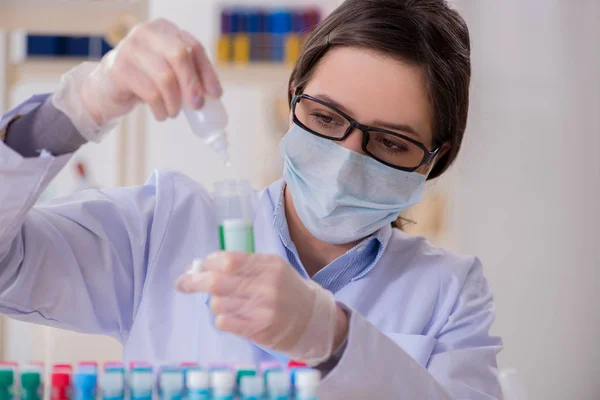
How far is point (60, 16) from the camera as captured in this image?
3461 millimetres

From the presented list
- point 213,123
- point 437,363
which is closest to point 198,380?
point 213,123

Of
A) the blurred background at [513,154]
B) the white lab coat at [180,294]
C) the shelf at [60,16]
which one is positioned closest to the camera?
the white lab coat at [180,294]

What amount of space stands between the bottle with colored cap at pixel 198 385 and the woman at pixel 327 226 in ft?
0.57

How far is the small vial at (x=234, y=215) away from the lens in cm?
88

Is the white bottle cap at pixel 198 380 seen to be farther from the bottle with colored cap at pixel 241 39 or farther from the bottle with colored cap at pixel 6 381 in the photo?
the bottle with colored cap at pixel 241 39

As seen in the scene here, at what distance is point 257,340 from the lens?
0.89 meters

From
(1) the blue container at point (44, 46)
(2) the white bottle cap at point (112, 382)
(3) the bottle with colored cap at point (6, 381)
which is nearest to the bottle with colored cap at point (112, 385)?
(2) the white bottle cap at point (112, 382)

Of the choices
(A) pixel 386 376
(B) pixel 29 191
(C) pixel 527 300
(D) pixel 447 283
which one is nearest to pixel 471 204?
(C) pixel 527 300

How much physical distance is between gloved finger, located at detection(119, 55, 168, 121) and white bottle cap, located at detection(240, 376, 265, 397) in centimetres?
36

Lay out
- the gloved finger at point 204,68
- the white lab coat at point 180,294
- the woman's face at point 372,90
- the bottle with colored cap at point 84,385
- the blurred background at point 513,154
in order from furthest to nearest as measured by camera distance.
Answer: the blurred background at point 513,154 < the woman's face at point 372,90 < the white lab coat at point 180,294 < the gloved finger at point 204,68 < the bottle with colored cap at point 84,385

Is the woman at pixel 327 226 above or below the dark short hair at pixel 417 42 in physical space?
below

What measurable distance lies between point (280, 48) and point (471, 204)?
4.20ft

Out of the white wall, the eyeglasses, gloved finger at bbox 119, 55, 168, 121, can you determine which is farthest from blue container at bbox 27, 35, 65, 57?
gloved finger at bbox 119, 55, 168, 121

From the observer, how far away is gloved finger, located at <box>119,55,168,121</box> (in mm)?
907
